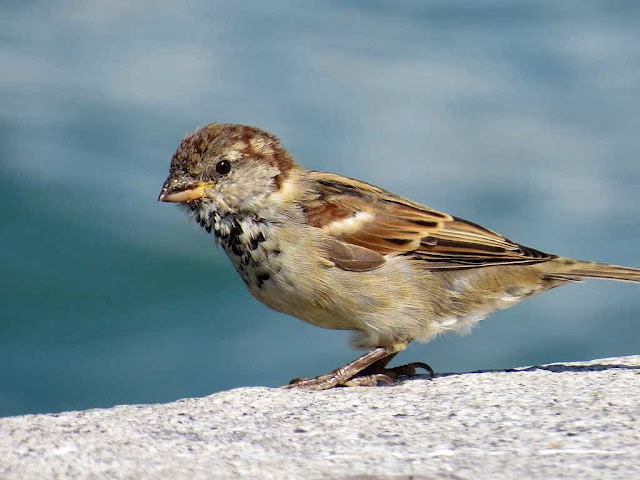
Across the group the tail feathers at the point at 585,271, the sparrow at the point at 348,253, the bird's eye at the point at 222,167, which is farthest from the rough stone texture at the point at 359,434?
the bird's eye at the point at 222,167

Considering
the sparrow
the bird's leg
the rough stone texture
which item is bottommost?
the rough stone texture

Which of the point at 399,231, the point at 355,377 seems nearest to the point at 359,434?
the point at 355,377

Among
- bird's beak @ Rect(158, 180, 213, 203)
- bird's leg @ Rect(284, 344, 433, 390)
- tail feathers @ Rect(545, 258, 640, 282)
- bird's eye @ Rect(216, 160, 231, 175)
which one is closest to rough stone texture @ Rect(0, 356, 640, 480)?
bird's leg @ Rect(284, 344, 433, 390)

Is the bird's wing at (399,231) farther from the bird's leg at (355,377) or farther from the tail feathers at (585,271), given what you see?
the bird's leg at (355,377)

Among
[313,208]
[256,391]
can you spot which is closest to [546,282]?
[313,208]

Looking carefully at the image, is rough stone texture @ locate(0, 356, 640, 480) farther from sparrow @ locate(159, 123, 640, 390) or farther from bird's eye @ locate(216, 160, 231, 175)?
bird's eye @ locate(216, 160, 231, 175)

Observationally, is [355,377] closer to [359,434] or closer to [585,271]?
[585,271]
